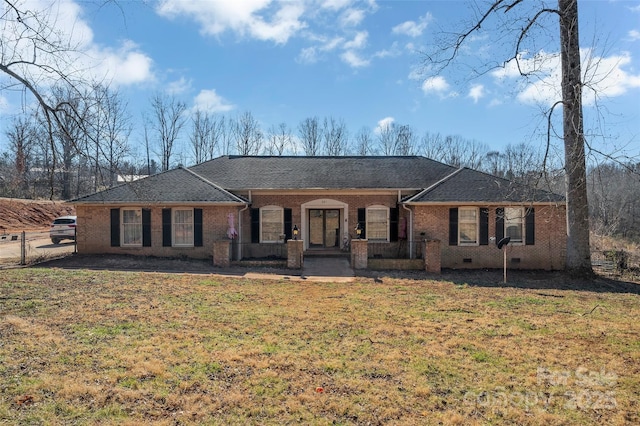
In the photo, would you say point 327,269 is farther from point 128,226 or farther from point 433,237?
point 128,226

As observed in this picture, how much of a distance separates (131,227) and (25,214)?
24.9 meters

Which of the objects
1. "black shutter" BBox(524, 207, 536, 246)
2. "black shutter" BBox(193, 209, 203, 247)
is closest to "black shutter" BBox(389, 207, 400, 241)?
"black shutter" BBox(524, 207, 536, 246)

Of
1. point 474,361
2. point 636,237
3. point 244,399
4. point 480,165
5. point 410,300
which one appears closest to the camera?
point 244,399

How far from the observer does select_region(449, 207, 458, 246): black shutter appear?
1540cm

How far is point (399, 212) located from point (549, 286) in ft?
21.1

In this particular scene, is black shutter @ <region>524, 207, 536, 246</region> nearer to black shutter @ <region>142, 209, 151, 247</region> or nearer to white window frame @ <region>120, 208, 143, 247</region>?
black shutter @ <region>142, 209, 151, 247</region>

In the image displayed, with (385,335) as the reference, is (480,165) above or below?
above

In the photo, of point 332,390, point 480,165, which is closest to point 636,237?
point 480,165

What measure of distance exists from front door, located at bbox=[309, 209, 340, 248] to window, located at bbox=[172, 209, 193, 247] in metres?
5.38

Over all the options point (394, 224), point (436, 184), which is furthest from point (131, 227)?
point (436, 184)

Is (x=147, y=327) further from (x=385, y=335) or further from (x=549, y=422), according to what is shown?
(x=549, y=422)

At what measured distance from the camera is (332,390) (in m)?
4.36

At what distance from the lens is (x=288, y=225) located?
16.9 m

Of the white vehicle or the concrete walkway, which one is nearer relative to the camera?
the concrete walkway
